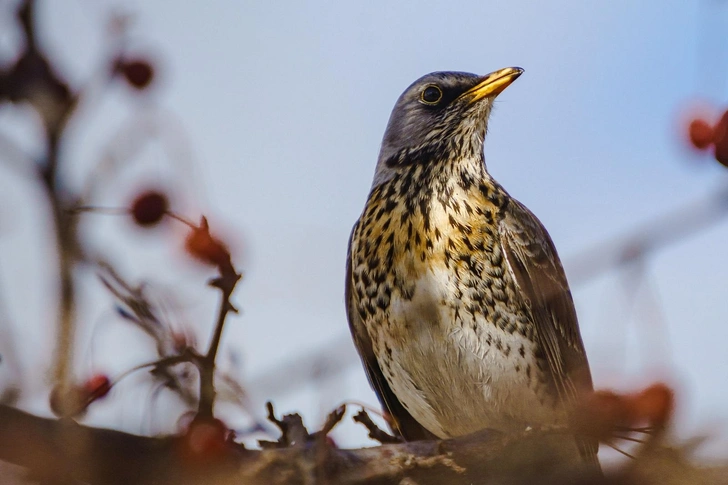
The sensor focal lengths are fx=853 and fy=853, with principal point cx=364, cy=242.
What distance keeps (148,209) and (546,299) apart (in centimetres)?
262

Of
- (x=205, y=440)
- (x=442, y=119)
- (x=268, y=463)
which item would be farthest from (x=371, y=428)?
(x=442, y=119)

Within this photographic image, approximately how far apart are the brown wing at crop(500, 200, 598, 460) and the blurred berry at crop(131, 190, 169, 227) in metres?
2.38

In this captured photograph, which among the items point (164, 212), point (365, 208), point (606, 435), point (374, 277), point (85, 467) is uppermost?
point (365, 208)

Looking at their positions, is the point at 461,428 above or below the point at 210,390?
above

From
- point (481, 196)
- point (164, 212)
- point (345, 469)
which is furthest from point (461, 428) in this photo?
point (164, 212)

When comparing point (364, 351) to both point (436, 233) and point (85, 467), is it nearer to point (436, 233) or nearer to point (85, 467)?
point (436, 233)

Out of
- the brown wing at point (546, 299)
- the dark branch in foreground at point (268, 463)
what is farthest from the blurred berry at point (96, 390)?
the brown wing at point (546, 299)

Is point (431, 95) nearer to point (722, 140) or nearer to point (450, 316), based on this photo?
point (450, 316)

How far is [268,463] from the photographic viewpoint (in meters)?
2.11

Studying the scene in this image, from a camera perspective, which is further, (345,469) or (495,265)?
(495,265)

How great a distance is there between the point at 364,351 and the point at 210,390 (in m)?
3.54

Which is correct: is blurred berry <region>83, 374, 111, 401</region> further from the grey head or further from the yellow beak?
the yellow beak

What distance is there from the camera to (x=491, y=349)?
4.34m

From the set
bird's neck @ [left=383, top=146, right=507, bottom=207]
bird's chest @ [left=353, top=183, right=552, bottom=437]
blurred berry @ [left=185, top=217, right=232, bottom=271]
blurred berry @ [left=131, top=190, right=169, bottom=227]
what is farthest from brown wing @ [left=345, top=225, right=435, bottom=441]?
blurred berry @ [left=185, top=217, right=232, bottom=271]
